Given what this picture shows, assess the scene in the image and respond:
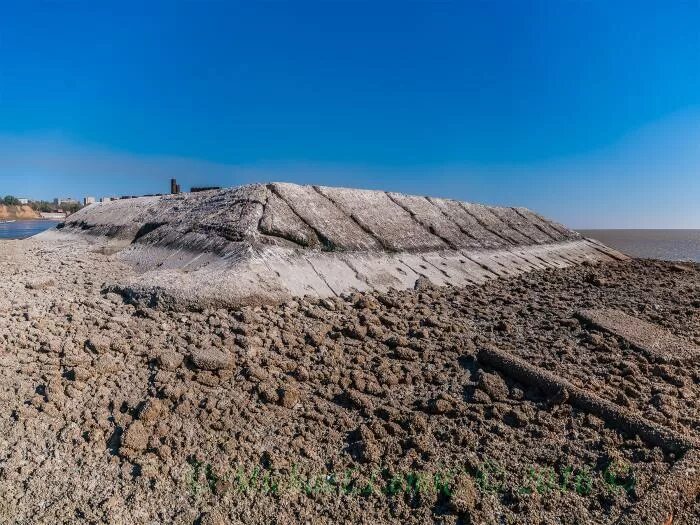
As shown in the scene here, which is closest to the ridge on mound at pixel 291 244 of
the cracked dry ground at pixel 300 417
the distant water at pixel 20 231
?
the cracked dry ground at pixel 300 417

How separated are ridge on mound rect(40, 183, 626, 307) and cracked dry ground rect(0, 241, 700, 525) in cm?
45

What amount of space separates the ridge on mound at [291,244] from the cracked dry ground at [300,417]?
45cm

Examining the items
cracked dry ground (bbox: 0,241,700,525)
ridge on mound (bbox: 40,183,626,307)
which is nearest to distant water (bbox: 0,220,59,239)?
ridge on mound (bbox: 40,183,626,307)

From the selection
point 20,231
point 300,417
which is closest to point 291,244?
point 300,417

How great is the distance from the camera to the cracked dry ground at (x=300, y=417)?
6.27 feet

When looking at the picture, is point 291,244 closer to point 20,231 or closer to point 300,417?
point 300,417

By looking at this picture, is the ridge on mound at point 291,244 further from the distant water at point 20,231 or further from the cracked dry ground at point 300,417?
the distant water at point 20,231

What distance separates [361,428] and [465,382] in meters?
0.87

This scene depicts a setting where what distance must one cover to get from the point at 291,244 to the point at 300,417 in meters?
2.80

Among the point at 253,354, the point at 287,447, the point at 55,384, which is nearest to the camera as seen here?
the point at 287,447

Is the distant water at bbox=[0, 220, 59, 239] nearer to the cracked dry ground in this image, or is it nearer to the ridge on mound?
the ridge on mound

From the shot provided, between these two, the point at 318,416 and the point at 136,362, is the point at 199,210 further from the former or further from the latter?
the point at 318,416

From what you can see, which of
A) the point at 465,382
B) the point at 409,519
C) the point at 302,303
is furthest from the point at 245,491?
the point at 302,303

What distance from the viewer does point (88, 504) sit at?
6.03 ft
